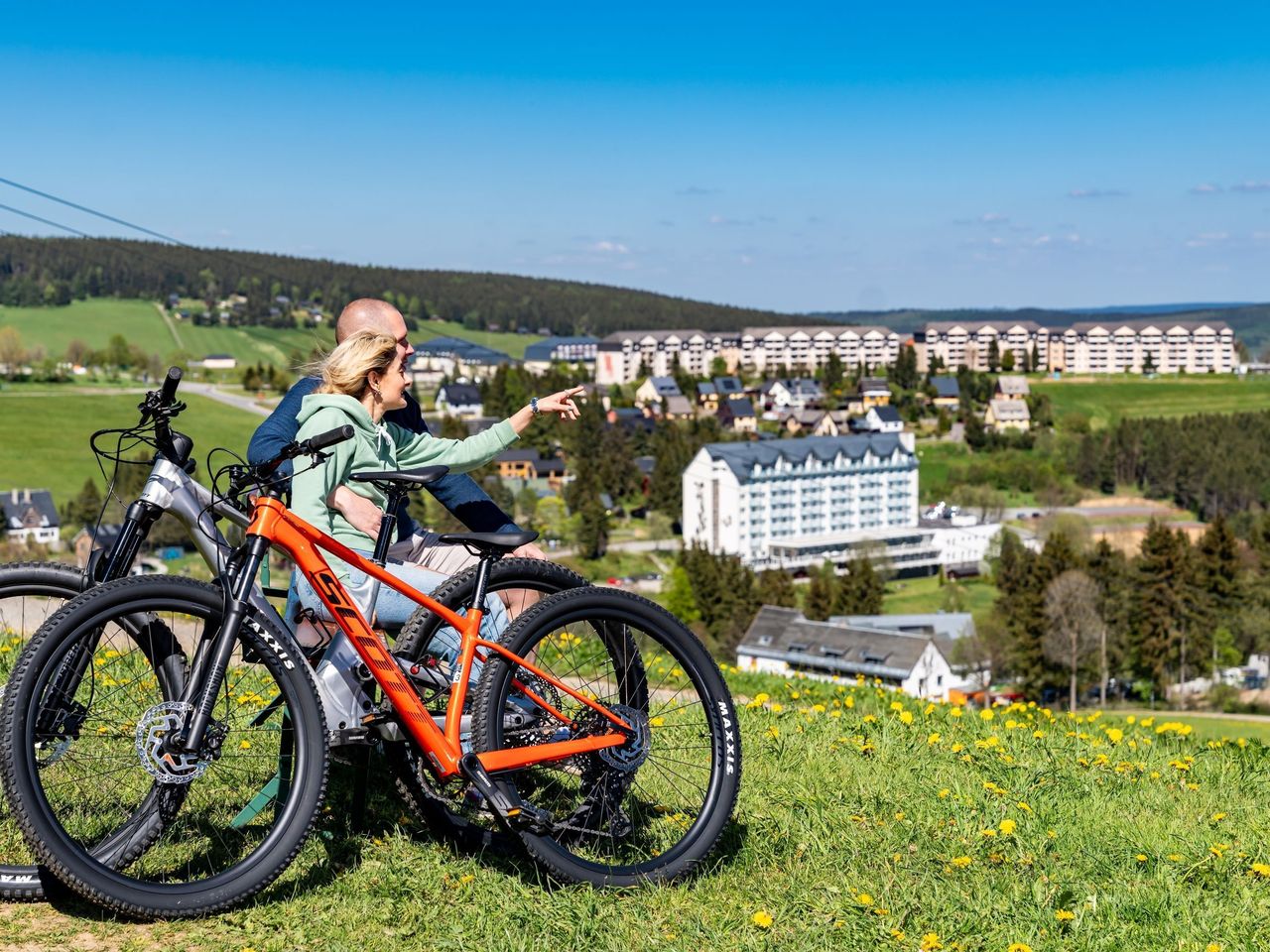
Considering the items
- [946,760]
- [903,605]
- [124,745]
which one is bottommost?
[903,605]

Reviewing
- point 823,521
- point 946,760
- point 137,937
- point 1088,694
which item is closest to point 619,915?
point 137,937

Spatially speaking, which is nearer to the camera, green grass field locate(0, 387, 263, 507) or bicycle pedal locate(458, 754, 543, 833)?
bicycle pedal locate(458, 754, 543, 833)

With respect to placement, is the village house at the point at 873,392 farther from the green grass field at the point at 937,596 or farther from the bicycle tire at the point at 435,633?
the bicycle tire at the point at 435,633

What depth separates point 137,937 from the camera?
352 cm

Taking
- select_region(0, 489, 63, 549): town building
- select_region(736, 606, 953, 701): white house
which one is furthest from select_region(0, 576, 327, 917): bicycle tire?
select_region(0, 489, 63, 549): town building

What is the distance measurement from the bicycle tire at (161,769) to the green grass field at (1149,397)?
142 metres

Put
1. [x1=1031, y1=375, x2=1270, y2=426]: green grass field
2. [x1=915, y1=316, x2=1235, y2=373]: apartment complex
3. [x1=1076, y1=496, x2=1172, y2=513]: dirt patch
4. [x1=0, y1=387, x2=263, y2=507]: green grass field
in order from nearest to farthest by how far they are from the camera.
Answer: [x1=0, y1=387, x2=263, y2=507]: green grass field < [x1=1076, y1=496, x2=1172, y2=513]: dirt patch < [x1=1031, y1=375, x2=1270, y2=426]: green grass field < [x1=915, y1=316, x2=1235, y2=373]: apartment complex

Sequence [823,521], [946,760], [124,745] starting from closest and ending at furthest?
1. [124,745]
2. [946,760]
3. [823,521]

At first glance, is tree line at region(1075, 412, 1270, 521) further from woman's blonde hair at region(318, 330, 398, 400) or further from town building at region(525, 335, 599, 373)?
woman's blonde hair at region(318, 330, 398, 400)

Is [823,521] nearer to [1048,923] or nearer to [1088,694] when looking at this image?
[1088,694]

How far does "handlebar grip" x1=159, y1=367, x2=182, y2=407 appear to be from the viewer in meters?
3.62

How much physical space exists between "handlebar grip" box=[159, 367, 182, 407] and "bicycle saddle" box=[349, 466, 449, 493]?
587mm

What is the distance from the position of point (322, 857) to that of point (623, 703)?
1056mm

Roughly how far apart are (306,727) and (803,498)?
9703 centimetres
